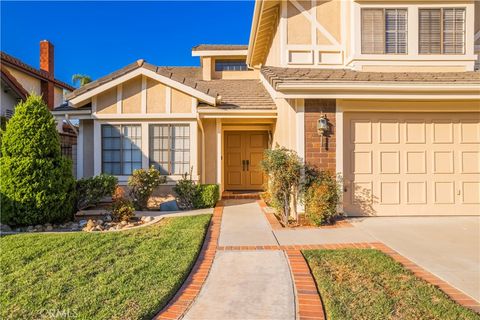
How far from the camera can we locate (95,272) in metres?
4.32

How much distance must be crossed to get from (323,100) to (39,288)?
6.60m

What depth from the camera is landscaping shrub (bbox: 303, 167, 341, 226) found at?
6.83 m

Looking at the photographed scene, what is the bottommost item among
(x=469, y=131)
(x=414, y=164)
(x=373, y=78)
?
(x=414, y=164)

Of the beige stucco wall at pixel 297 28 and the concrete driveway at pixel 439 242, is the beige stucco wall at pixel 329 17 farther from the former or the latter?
the concrete driveway at pixel 439 242

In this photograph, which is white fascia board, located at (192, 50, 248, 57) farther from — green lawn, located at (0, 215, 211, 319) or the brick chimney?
green lawn, located at (0, 215, 211, 319)

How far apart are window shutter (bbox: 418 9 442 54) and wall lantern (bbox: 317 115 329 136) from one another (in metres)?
4.02

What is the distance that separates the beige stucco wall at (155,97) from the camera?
9570 millimetres

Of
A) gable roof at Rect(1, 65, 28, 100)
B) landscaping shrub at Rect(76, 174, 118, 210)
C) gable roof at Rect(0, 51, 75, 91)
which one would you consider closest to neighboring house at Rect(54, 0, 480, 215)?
landscaping shrub at Rect(76, 174, 118, 210)

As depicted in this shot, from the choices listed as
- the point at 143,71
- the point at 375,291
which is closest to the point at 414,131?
the point at 375,291

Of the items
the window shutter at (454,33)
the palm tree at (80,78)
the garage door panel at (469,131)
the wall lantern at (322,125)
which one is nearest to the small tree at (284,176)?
the wall lantern at (322,125)

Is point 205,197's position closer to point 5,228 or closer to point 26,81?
point 5,228

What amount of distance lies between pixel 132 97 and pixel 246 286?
763cm

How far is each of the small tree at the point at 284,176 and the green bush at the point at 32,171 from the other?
5.14 metres

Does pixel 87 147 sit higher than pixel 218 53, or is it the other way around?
pixel 218 53
